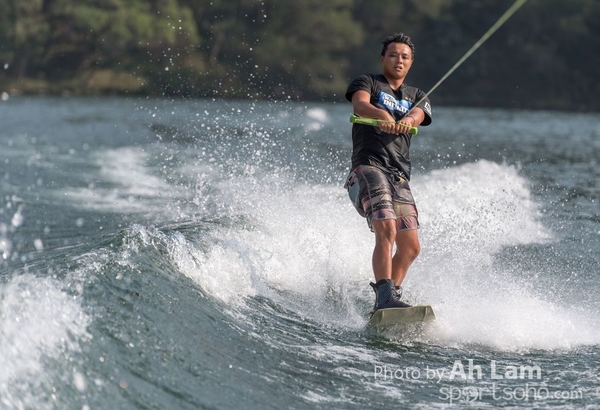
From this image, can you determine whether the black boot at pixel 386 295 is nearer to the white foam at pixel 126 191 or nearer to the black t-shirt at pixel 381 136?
the black t-shirt at pixel 381 136

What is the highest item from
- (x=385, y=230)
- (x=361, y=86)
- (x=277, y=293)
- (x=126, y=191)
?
(x=126, y=191)

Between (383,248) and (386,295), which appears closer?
(386,295)

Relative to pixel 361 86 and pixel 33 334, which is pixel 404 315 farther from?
pixel 33 334

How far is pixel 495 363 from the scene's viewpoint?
5430 millimetres

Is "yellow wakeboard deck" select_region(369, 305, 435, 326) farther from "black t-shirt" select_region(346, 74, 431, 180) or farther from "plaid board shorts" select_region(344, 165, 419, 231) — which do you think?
"black t-shirt" select_region(346, 74, 431, 180)

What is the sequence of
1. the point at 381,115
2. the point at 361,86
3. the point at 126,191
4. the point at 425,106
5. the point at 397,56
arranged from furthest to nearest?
1. the point at 126,191
2. the point at 425,106
3. the point at 397,56
4. the point at 361,86
5. the point at 381,115

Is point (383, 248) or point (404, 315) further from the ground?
point (383, 248)

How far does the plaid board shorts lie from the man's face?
668mm

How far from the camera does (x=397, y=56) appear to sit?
6.46 metres

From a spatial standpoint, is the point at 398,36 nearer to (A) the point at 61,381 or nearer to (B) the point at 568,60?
(A) the point at 61,381

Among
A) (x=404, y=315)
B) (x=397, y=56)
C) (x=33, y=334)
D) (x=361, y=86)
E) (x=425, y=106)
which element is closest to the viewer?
(x=33, y=334)

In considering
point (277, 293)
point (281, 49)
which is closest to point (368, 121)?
point (277, 293)

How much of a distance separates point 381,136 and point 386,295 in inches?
42.9

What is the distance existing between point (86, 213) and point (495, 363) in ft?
20.5
